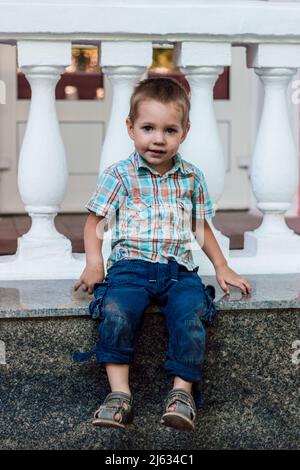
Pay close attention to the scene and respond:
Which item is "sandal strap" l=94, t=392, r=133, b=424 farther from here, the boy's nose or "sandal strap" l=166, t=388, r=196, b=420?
the boy's nose

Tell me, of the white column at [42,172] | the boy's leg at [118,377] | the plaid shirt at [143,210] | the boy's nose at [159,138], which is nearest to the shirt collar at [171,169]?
the plaid shirt at [143,210]

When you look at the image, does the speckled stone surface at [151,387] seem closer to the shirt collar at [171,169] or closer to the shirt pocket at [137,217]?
the shirt pocket at [137,217]

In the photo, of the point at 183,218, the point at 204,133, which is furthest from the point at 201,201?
the point at 204,133

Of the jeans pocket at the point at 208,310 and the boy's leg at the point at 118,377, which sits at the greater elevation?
the jeans pocket at the point at 208,310

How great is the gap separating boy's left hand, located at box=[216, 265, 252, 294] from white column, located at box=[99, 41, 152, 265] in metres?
0.51

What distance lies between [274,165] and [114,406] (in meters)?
1.06

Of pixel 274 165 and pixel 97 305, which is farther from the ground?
pixel 274 165

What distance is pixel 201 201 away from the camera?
9.16ft

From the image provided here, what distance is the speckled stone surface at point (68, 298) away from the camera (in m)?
2.55

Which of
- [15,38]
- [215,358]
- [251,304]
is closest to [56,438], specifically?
[215,358]

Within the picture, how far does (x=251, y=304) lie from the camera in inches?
103

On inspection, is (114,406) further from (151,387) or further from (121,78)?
(121,78)
